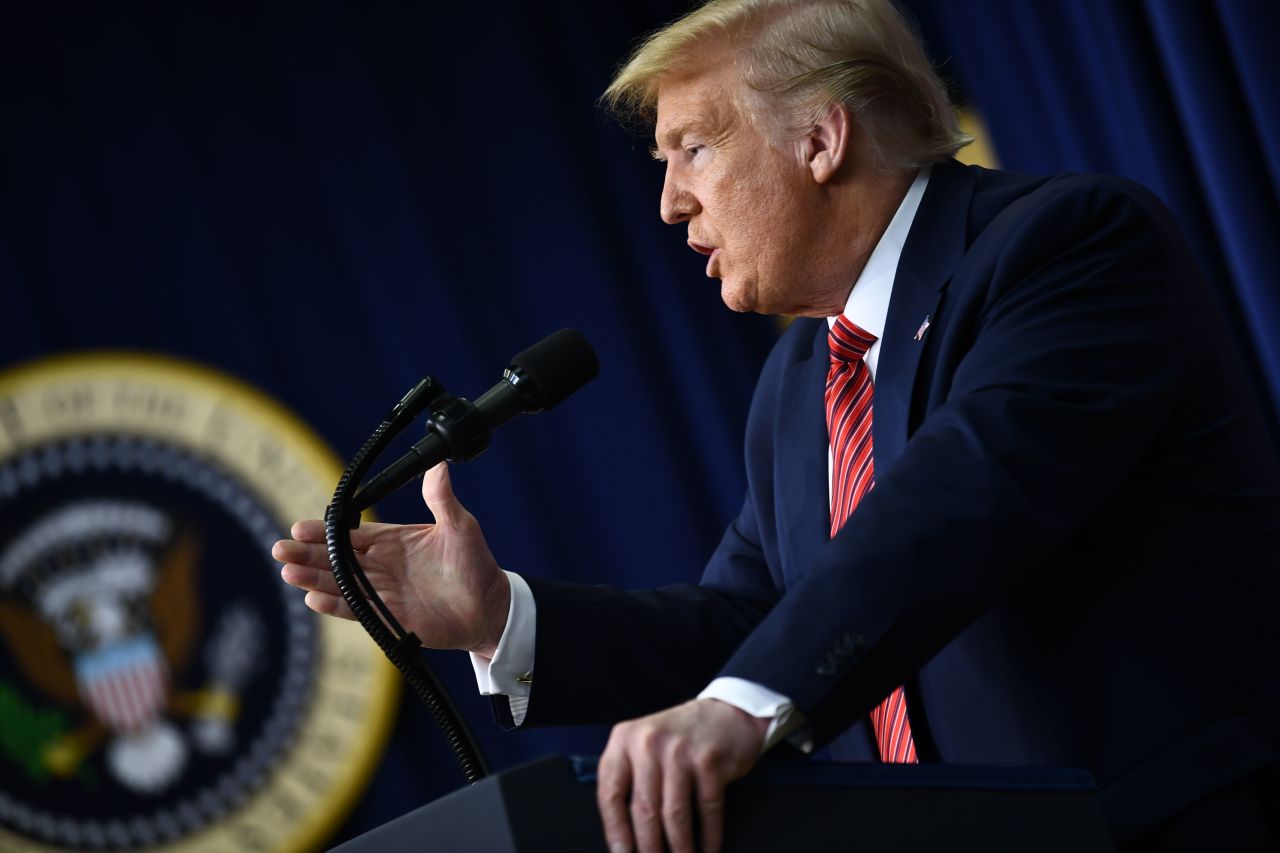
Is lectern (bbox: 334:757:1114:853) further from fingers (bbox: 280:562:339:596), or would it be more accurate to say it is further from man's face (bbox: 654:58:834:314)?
man's face (bbox: 654:58:834:314)

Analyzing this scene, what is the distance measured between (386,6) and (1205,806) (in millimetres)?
2967

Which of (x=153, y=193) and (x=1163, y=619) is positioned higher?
(x=153, y=193)

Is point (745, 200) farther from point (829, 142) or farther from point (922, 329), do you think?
point (922, 329)

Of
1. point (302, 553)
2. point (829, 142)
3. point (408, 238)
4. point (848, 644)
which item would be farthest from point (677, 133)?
point (408, 238)

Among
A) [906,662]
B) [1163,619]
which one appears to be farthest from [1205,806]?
[906,662]

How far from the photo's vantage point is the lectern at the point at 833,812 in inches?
32.1

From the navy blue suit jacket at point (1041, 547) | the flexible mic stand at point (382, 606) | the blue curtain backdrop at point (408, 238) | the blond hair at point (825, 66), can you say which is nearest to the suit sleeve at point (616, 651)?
the navy blue suit jacket at point (1041, 547)

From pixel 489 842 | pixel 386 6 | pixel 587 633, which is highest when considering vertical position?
pixel 386 6

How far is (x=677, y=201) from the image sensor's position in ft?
5.51

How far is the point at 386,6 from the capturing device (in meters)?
3.51

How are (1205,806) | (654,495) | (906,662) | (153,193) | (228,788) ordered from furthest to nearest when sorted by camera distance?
(654,495)
(153,193)
(228,788)
(1205,806)
(906,662)

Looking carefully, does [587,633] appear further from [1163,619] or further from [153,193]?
[153,193]

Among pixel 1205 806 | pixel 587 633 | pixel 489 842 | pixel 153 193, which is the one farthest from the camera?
pixel 153 193

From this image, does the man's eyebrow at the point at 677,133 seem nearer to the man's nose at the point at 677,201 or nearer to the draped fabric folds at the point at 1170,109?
the man's nose at the point at 677,201
